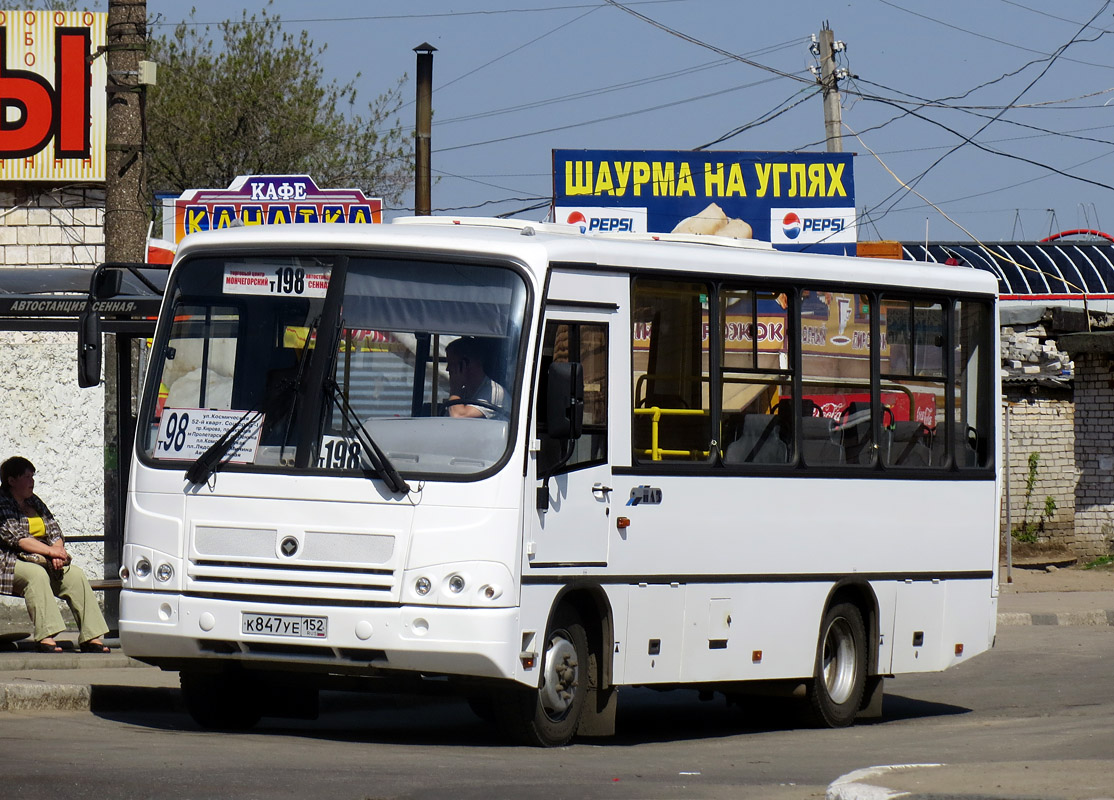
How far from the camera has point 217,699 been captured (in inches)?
399

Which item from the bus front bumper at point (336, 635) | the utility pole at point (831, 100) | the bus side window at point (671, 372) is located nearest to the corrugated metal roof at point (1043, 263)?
the utility pole at point (831, 100)

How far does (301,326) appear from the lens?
9.44m

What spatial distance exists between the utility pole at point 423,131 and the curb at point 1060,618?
1015 centimetres

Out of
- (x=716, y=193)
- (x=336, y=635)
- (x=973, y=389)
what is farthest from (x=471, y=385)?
(x=716, y=193)

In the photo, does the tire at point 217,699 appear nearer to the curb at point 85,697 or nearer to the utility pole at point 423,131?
the curb at point 85,697

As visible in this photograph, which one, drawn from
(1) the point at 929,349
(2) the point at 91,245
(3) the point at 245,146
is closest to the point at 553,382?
(1) the point at 929,349

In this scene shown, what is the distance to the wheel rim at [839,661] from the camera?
1178cm

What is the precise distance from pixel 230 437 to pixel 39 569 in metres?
3.85

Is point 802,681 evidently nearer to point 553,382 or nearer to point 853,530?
point 853,530

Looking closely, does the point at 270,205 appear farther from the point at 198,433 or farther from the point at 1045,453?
the point at 1045,453

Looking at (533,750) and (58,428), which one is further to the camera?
(58,428)

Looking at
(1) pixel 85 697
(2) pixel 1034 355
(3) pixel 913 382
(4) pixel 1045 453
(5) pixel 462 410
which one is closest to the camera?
(5) pixel 462 410

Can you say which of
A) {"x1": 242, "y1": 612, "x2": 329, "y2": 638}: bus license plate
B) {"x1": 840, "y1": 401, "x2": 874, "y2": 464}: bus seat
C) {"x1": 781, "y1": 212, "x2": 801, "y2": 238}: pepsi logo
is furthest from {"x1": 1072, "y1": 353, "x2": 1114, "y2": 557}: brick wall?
{"x1": 242, "y1": 612, "x2": 329, "y2": 638}: bus license plate

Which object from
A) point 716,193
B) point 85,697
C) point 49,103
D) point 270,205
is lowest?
point 85,697
